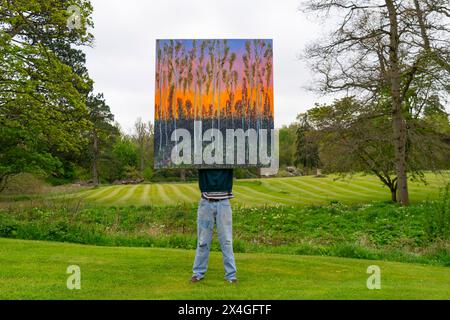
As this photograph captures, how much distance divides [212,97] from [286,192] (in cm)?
3505

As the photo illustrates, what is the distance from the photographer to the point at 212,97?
8.20 meters

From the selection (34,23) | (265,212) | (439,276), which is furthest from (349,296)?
(34,23)

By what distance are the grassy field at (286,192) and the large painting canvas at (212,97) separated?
26415mm

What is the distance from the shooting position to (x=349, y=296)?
6.54 m

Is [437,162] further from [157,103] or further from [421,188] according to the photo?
[157,103]

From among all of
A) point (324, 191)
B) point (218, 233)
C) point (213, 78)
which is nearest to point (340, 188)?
point (324, 191)

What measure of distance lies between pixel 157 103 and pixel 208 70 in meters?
1.03

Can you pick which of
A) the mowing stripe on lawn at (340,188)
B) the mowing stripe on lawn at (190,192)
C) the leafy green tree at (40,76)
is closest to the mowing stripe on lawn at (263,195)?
the mowing stripe on lawn at (190,192)

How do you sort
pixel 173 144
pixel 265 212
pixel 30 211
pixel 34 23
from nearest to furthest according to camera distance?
1. pixel 173 144
2. pixel 30 211
3. pixel 34 23
4. pixel 265 212

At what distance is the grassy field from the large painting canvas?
26.4m

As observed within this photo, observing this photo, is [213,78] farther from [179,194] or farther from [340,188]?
[340,188]

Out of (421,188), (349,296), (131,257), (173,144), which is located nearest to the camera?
(349,296)

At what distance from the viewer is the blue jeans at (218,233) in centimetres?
748

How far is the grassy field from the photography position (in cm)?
3594
